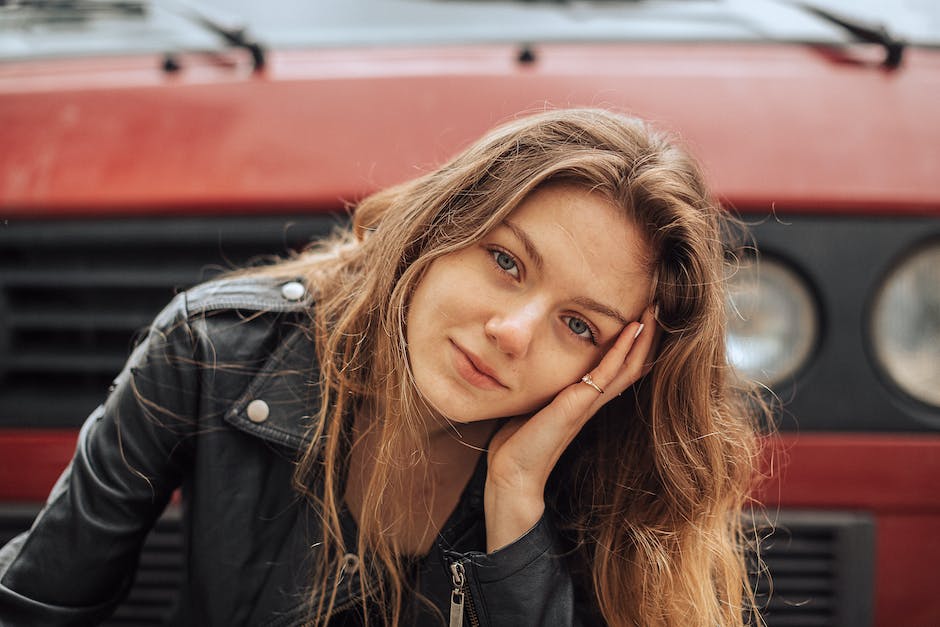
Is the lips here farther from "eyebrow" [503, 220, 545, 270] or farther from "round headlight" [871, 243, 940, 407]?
"round headlight" [871, 243, 940, 407]

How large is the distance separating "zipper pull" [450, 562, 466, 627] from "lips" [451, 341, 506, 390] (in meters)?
0.33

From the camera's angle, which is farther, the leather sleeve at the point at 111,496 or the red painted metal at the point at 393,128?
the red painted metal at the point at 393,128

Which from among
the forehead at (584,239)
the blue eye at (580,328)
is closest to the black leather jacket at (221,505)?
the blue eye at (580,328)

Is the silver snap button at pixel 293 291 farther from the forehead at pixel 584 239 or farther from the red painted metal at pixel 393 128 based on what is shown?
the forehead at pixel 584 239

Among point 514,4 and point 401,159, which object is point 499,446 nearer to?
point 401,159

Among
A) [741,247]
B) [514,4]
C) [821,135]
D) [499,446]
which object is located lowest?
[499,446]

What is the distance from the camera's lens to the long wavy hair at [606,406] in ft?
4.72

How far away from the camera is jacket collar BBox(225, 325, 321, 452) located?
5.05 ft

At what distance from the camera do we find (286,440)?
5.08ft

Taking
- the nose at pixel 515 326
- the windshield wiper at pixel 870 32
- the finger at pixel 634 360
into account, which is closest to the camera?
the nose at pixel 515 326

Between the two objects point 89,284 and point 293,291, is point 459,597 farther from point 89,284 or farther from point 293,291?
point 89,284

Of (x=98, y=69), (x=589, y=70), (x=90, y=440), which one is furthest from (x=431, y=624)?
(x=98, y=69)

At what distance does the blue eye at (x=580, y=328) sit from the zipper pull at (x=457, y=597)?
1.42 feet

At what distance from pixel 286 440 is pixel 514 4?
4.03 feet
